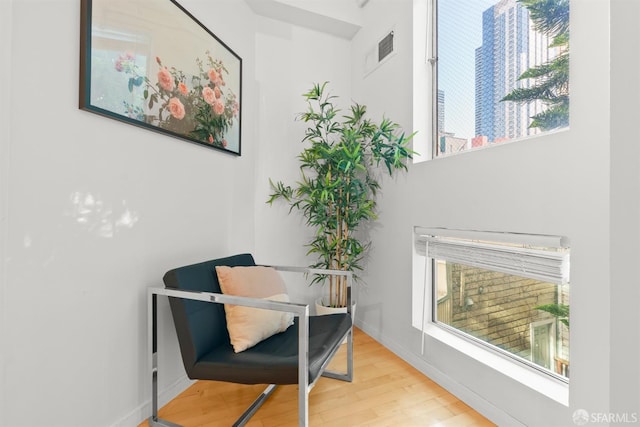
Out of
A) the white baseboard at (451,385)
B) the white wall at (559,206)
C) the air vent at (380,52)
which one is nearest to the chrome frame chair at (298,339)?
the white baseboard at (451,385)

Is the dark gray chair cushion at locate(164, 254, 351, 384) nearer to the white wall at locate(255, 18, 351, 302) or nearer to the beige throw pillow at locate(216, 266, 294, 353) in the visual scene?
the beige throw pillow at locate(216, 266, 294, 353)

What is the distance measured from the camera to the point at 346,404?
175cm

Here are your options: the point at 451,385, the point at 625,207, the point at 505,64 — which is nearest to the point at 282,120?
the point at 505,64

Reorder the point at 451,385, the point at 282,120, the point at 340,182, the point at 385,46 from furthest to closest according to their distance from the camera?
the point at 282,120
the point at 385,46
the point at 340,182
the point at 451,385

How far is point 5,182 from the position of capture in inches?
43.4

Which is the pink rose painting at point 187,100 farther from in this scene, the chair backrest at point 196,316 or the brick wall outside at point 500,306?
the brick wall outside at point 500,306

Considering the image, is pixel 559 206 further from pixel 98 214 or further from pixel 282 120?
pixel 282 120

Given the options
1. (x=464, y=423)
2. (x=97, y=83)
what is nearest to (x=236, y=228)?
(x=97, y=83)

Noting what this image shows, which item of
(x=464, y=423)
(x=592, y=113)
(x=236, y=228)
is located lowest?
(x=464, y=423)

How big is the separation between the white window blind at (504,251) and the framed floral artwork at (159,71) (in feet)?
5.36

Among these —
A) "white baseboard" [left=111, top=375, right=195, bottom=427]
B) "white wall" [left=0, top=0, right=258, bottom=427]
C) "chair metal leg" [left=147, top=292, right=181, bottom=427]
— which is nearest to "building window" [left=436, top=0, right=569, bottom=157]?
"white wall" [left=0, top=0, right=258, bottom=427]

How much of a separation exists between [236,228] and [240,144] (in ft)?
2.18

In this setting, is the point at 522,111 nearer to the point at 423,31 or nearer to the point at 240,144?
the point at 423,31

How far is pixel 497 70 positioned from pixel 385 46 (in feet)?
3.52
